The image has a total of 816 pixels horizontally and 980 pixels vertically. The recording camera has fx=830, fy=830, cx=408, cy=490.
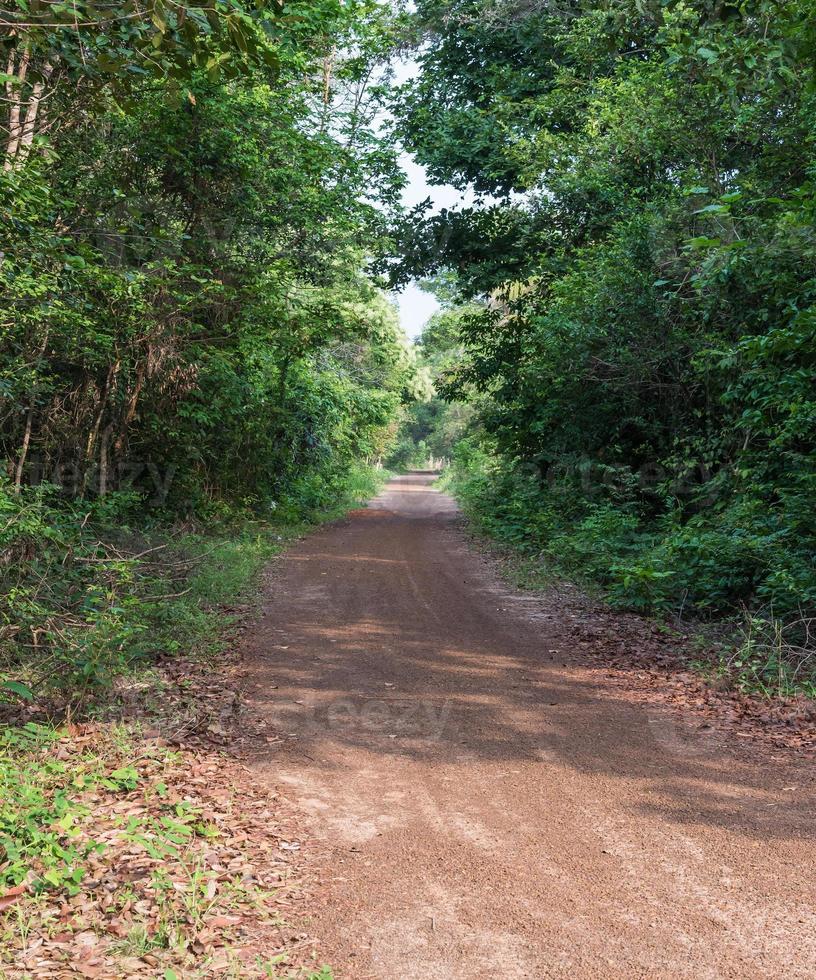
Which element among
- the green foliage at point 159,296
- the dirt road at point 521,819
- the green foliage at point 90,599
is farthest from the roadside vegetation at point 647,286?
the green foliage at point 90,599

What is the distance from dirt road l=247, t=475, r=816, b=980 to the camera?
3.48 metres

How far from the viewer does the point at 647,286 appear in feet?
41.0

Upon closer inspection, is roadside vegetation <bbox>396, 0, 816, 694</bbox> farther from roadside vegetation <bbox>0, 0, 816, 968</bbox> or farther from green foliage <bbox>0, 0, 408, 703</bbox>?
green foliage <bbox>0, 0, 408, 703</bbox>

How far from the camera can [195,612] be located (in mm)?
9117

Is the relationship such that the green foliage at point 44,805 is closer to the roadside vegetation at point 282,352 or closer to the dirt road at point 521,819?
the roadside vegetation at point 282,352

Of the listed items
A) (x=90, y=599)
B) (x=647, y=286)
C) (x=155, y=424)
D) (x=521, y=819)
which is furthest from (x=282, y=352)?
(x=521, y=819)

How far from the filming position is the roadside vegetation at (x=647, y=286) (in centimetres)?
817

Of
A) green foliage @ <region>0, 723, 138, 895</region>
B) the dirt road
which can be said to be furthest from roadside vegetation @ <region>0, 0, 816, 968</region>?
the dirt road

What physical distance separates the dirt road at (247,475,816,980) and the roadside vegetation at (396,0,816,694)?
1.96 m

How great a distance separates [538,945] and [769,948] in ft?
3.11

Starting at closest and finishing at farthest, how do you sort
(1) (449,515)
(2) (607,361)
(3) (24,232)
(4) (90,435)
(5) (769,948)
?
(5) (769,948) < (3) (24,232) < (4) (90,435) < (2) (607,361) < (1) (449,515)

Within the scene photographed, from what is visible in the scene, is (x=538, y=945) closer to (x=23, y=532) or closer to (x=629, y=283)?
(x=23, y=532)

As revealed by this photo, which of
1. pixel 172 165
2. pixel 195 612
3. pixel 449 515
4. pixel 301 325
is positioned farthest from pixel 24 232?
pixel 449 515

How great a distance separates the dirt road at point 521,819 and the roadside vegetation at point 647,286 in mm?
1961
